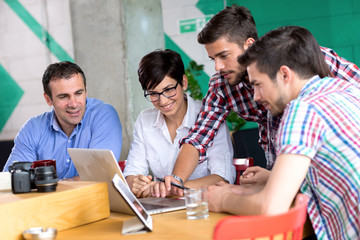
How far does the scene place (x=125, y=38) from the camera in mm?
4105

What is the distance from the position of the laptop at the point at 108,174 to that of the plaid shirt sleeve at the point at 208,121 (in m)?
0.56

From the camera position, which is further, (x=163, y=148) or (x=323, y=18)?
(x=323, y=18)

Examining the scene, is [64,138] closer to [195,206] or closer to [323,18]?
[195,206]

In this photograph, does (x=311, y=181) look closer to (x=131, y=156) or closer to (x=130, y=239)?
(x=130, y=239)

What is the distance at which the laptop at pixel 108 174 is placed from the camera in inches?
68.0

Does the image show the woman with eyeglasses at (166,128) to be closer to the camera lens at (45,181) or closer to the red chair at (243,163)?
the red chair at (243,163)

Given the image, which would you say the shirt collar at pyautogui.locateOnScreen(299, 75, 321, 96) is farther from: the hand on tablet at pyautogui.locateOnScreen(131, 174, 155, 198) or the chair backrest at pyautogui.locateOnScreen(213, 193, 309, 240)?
the hand on tablet at pyautogui.locateOnScreen(131, 174, 155, 198)

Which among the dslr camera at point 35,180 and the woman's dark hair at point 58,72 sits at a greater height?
the woman's dark hair at point 58,72

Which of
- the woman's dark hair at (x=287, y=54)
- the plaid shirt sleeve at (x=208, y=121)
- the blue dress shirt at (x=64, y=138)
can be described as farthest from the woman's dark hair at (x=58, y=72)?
the woman's dark hair at (x=287, y=54)

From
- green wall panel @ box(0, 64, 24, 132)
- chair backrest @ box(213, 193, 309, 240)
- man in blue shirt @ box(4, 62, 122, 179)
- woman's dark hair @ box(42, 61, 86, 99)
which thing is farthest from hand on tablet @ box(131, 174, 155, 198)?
green wall panel @ box(0, 64, 24, 132)

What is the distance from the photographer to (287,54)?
1.66 metres

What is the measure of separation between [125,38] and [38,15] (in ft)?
5.11

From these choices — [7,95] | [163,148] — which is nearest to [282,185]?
[163,148]

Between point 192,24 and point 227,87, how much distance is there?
222 cm
